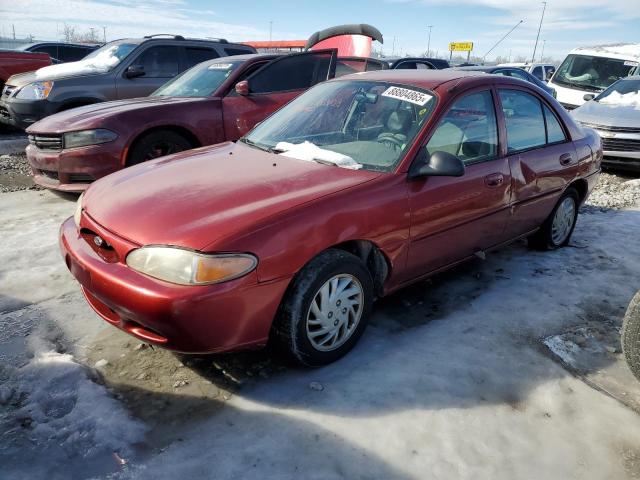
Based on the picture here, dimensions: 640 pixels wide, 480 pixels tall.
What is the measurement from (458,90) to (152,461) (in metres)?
2.77

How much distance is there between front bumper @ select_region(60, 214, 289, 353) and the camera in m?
2.21

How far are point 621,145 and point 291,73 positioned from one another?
531 cm

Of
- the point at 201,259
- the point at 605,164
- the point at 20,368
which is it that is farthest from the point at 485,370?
the point at 605,164

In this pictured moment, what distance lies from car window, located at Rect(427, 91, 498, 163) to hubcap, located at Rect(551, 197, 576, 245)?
137cm

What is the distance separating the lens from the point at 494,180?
3438 mm

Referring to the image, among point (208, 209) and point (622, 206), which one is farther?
point (622, 206)

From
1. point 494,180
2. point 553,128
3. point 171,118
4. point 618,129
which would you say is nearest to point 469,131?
point 494,180

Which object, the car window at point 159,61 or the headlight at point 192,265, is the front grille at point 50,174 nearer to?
the car window at point 159,61

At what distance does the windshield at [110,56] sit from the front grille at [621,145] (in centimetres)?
752

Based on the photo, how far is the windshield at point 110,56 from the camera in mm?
7566

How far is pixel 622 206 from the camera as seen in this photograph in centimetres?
616

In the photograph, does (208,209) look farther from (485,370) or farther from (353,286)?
(485,370)

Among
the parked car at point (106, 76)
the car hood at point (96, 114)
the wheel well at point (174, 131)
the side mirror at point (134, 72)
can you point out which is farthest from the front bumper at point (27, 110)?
the wheel well at point (174, 131)

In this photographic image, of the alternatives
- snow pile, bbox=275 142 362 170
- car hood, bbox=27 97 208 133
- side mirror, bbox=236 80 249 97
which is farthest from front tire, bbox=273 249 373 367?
side mirror, bbox=236 80 249 97
